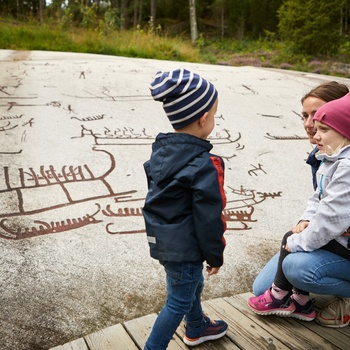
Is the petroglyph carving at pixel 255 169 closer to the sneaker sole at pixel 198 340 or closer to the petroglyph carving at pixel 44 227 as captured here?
the petroglyph carving at pixel 44 227

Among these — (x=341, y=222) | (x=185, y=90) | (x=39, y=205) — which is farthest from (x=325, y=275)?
(x=39, y=205)

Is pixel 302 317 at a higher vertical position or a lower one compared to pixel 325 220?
lower

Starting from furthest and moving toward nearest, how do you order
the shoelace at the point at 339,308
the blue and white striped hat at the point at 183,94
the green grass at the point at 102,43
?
the green grass at the point at 102,43
the shoelace at the point at 339,308
the blue and white striped hat at the point at 183,94

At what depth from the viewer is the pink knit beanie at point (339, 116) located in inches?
75.7

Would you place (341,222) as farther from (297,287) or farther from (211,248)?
(211,248)

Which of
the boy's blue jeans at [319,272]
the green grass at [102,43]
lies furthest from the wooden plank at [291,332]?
the green grass at [102,43]

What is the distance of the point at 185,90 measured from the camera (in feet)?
5.53

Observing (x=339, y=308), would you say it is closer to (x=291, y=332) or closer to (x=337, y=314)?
(x=337, y=314)

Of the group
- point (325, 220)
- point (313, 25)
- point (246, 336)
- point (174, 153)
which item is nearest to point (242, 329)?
point (246, 336)

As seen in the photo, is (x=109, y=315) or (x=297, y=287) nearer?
(x=297, y=287)

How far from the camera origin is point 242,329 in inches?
86.0

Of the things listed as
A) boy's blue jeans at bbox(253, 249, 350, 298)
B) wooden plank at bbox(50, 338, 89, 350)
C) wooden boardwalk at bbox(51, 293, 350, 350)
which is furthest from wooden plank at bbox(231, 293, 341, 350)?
wooden plank at bbox(50, 338, 89, 350)

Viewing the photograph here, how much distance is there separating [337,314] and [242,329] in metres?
0.49

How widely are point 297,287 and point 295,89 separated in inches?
243
